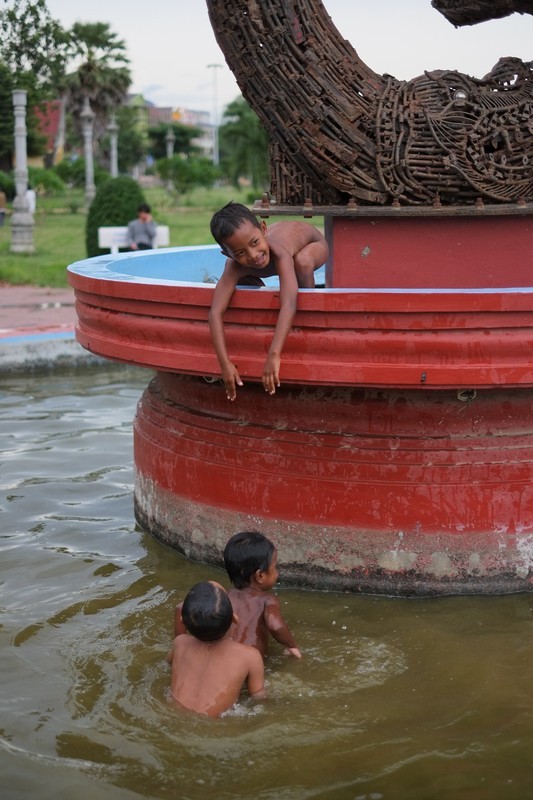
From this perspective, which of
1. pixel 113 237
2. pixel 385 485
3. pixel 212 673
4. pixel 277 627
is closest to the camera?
pixel 212 673

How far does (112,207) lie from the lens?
53.7 ft

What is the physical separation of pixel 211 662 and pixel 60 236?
83.7 ft

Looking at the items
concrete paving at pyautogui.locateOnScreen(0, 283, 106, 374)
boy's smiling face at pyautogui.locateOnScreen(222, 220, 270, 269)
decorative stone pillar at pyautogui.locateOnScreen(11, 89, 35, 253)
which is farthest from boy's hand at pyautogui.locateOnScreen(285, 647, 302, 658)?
decorative stone pillar at pyautogui.locateOnScreen(11, 89, 35, 253)

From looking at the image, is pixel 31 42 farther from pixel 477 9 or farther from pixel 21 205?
pixel 477 9

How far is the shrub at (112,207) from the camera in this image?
16145 mm

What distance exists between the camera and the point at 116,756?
3.11 m

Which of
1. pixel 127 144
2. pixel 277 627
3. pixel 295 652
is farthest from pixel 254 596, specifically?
pixel 127 144

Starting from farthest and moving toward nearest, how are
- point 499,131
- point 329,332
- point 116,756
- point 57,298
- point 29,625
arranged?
1. point 57,298
2. point 499,131
3. point 29,625
4. point 329,332
5. point 116,756

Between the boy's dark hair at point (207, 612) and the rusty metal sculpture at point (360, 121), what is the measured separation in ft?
6.38

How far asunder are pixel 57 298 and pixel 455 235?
1010cm

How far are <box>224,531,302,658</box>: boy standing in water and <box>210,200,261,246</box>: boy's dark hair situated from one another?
109 centimetres

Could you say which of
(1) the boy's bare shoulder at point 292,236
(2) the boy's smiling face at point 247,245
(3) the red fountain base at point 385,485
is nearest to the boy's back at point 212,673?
(3) the red fountain base at point 385,485

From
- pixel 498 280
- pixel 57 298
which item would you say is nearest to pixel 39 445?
pixel 498 280

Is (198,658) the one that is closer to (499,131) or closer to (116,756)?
(116,756)
